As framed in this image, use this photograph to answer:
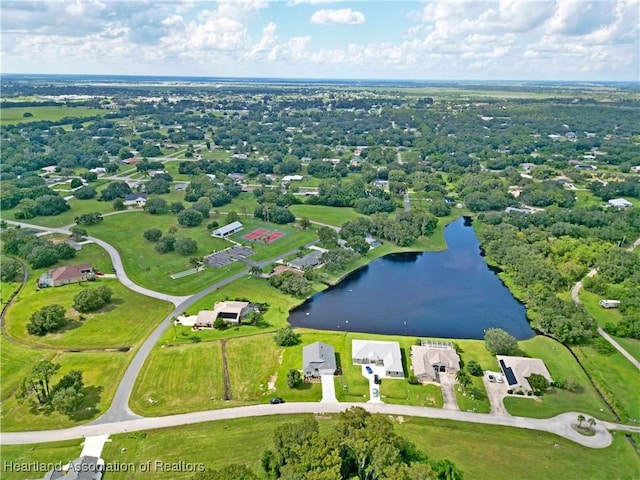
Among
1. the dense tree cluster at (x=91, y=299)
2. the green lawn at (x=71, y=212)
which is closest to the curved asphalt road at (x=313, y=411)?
the dense tree cluster at (x=91, y=299)

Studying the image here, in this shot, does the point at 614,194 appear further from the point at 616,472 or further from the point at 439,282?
the point at 616,472

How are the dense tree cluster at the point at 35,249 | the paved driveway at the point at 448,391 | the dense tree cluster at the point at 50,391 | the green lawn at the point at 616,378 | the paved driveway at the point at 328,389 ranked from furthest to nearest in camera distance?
the dense tree cluster at the point at 35,249 < the paved driveway at the point at 328,389 < the green lawn at the point at 616,378 < the paved driveway at the point at 448,391 < the dense tree cluster at the point at 50,391

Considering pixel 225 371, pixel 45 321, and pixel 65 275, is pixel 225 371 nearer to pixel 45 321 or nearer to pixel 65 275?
pixel 45 321

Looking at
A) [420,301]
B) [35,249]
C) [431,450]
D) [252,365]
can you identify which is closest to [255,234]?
[420,301]

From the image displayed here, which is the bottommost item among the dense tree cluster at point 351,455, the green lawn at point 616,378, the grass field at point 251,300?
the grass field at point 251,300

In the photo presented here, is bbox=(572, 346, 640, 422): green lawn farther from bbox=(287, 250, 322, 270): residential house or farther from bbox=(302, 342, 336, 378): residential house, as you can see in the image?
bbox=(287, 250, 322, 270): residential house

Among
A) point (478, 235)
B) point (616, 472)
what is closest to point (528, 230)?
point (478, 235)

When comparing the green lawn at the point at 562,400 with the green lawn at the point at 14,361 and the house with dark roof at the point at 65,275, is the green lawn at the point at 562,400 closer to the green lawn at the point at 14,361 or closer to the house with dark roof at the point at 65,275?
the green lawn at the point at 14,361

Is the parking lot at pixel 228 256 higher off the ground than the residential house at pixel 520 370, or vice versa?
the residential house at pixel 520 370
